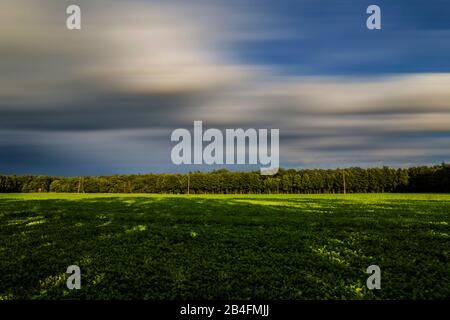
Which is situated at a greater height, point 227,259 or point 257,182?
point 227,259

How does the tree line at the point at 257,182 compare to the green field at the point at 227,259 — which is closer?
the green field at the point at 227,259

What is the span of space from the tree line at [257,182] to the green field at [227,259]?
312 feet

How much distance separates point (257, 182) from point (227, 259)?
110 m

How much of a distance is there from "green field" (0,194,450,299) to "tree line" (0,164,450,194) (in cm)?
9499

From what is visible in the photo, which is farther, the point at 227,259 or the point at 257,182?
the point at 257,182

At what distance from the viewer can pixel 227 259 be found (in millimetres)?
10984

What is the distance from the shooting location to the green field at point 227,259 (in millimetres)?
8359

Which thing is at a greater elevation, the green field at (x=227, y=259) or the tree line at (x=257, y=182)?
the green field at (x=227, y=259)

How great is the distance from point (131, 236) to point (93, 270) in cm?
466

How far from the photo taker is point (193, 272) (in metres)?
9.70
